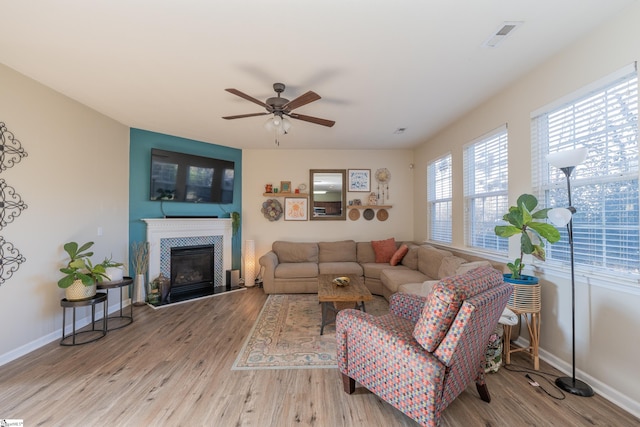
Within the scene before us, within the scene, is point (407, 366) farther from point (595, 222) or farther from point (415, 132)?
point (415, 132)

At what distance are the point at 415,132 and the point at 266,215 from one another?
123 inches

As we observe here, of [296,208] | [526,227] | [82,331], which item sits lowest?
[82,331]

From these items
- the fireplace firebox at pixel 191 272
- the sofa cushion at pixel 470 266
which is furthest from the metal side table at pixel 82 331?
the sofa cushion at pixel 470 266

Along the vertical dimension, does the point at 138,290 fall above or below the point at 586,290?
below

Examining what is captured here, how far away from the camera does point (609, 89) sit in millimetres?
1851

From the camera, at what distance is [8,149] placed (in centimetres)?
233

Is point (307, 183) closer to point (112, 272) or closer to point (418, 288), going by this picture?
point (418, 288)

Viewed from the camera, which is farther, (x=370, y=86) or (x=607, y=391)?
(x=370, y=86)

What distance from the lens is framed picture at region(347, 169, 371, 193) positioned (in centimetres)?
516

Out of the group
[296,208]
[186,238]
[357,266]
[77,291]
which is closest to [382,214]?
[357,266]

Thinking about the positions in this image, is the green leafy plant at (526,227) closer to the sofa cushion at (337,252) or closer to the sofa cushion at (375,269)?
the sofa cushion at (375,269)

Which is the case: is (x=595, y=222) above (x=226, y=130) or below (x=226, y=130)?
below

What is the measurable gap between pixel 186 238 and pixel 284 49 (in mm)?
3511

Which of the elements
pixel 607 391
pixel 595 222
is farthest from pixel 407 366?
pixel 595 222
